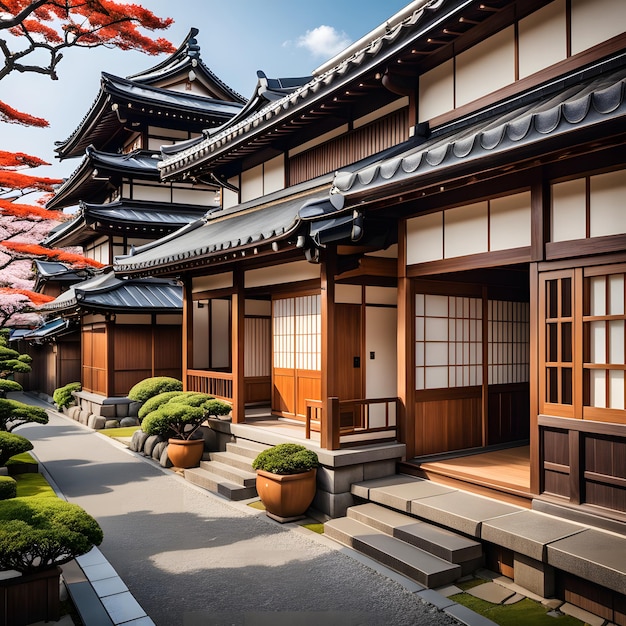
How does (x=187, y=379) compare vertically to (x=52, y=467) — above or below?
above

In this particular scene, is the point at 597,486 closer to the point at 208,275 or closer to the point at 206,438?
the point at 206,438

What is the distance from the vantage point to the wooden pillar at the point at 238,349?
11.1 metres

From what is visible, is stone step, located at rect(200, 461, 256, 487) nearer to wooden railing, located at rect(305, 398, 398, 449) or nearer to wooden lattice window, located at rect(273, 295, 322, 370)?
wooden railing, located at rect(305, 398, 398, 449)

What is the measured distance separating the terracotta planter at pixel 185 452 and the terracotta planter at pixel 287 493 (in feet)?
10.5

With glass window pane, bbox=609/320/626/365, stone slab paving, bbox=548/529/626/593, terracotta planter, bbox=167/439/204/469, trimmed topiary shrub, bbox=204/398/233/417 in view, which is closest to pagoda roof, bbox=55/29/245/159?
trimmed topiary shrub, bbox=204/398/233/417

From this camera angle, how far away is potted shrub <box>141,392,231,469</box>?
35.2 feet

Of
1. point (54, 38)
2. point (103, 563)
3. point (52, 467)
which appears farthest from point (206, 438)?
point (54, 38)

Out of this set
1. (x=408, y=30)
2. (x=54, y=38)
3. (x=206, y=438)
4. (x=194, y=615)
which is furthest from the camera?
(x=206, y=438)

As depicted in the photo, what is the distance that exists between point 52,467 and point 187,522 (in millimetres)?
5203

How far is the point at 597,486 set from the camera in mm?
5734

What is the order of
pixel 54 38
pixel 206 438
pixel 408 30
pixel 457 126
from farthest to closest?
pixel 206 438 < pixel 54 38 < pixel 457 126 < pixel 408 30

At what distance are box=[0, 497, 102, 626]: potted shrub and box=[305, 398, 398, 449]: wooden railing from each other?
153 inches

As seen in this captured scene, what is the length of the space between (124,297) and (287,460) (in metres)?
12.5

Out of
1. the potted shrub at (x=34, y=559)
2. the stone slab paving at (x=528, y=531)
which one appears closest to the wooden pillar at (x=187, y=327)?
the potted shrub at (x=34, y=559)
